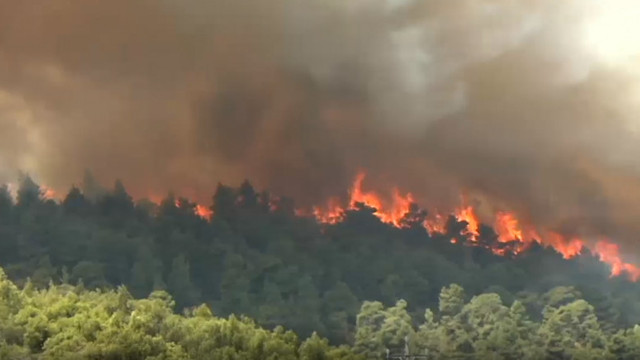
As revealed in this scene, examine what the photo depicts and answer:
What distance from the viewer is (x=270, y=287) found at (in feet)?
115

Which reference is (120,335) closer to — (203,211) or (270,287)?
(270,287)

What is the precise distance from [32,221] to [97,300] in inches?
586

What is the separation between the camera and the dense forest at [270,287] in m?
21.9

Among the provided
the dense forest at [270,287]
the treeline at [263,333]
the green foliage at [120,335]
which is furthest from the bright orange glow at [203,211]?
the green foliage at [120,335]

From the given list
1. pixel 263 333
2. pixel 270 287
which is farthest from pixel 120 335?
pixel 270 287

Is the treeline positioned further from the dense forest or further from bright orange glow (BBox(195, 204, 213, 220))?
bright orange glow (BBox(195, 204, 213, 220))

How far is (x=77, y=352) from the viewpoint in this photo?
18875 millimetres

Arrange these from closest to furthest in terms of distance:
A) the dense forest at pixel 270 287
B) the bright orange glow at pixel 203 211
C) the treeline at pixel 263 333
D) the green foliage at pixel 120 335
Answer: the green foliage at pixel 120 335, the treeline at pixel 263 333, the dense forest at pixel 270 287, the bright orange glow at pixel 203 211

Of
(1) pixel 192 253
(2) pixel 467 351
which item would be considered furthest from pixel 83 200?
(2) pixel 467 351

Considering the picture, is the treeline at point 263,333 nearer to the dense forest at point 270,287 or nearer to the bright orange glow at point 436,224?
the dense forest at point 270,287

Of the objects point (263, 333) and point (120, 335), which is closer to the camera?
point (120, 335)

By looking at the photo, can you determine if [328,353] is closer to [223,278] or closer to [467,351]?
[467,351]

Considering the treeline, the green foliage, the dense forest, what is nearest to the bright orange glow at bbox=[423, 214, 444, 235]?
the dense forest

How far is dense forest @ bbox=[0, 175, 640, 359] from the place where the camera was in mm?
21859
